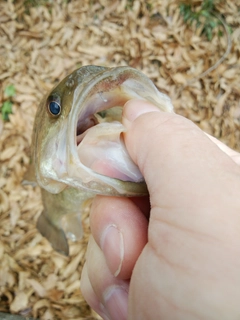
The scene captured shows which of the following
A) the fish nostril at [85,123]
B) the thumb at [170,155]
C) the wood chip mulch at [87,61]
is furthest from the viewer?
the wood chip mulch at [87,61]

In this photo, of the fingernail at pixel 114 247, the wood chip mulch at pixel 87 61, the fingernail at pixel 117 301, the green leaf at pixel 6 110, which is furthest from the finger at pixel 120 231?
the green leaf at pixel 6 110

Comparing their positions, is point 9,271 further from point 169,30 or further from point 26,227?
point 169,30

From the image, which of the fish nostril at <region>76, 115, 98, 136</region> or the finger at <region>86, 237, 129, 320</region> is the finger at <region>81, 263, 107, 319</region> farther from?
the fish nostril at <region>76, 115, 98, 136</region>

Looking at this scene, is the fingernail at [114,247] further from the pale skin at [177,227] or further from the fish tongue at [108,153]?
the fish tongue at [108,153]

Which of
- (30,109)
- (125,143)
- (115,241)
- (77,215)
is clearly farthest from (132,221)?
(30,109)

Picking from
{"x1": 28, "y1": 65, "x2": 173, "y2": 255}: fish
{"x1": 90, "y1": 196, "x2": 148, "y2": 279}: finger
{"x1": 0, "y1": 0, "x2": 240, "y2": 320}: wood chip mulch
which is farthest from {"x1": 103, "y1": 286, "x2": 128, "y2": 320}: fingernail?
{"x1": 0, "y1": 0, "x2": 240, "y2": 320}: wood chip mulch

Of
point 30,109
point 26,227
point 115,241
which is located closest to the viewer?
point 115,241
